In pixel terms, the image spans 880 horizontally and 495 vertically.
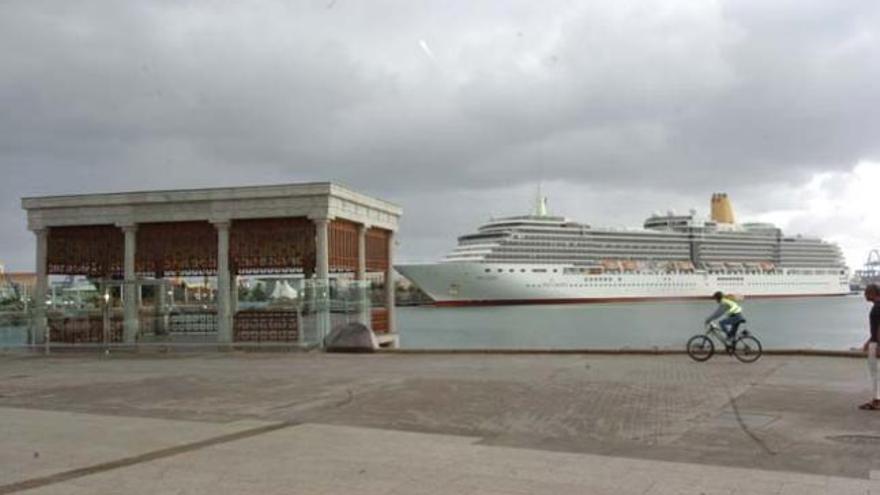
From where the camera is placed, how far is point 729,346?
17984 mm

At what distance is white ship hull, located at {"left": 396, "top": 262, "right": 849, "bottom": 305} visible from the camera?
321ft

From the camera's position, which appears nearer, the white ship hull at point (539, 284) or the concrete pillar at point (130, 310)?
the concrete pillar at point (130, 310)

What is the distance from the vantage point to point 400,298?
123 meters

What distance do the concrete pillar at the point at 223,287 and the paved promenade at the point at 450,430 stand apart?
31.1ft

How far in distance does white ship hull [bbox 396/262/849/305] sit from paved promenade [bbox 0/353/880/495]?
81.0 meters

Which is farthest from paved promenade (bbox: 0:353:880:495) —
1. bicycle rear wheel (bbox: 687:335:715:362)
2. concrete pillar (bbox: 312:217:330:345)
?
concrete pillar (bbox: 312:217:330:345)

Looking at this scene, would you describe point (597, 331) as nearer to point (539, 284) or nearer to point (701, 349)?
point (701, 349)

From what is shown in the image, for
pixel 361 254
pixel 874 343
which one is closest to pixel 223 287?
pixel 361 254

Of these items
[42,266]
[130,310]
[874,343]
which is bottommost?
[874,343]

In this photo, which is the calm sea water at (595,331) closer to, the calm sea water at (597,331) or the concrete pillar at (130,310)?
the calm sea water at (597,331)

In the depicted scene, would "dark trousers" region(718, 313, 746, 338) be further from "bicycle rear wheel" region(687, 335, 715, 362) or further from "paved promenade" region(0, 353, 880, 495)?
"paved promenade" region(0, 353, 880, 495)

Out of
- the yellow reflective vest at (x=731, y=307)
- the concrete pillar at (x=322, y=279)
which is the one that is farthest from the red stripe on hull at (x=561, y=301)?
the yellow reflective vest at (x=731, y=307)

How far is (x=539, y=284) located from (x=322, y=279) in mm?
77199

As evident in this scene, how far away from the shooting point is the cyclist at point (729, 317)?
1802 cm
